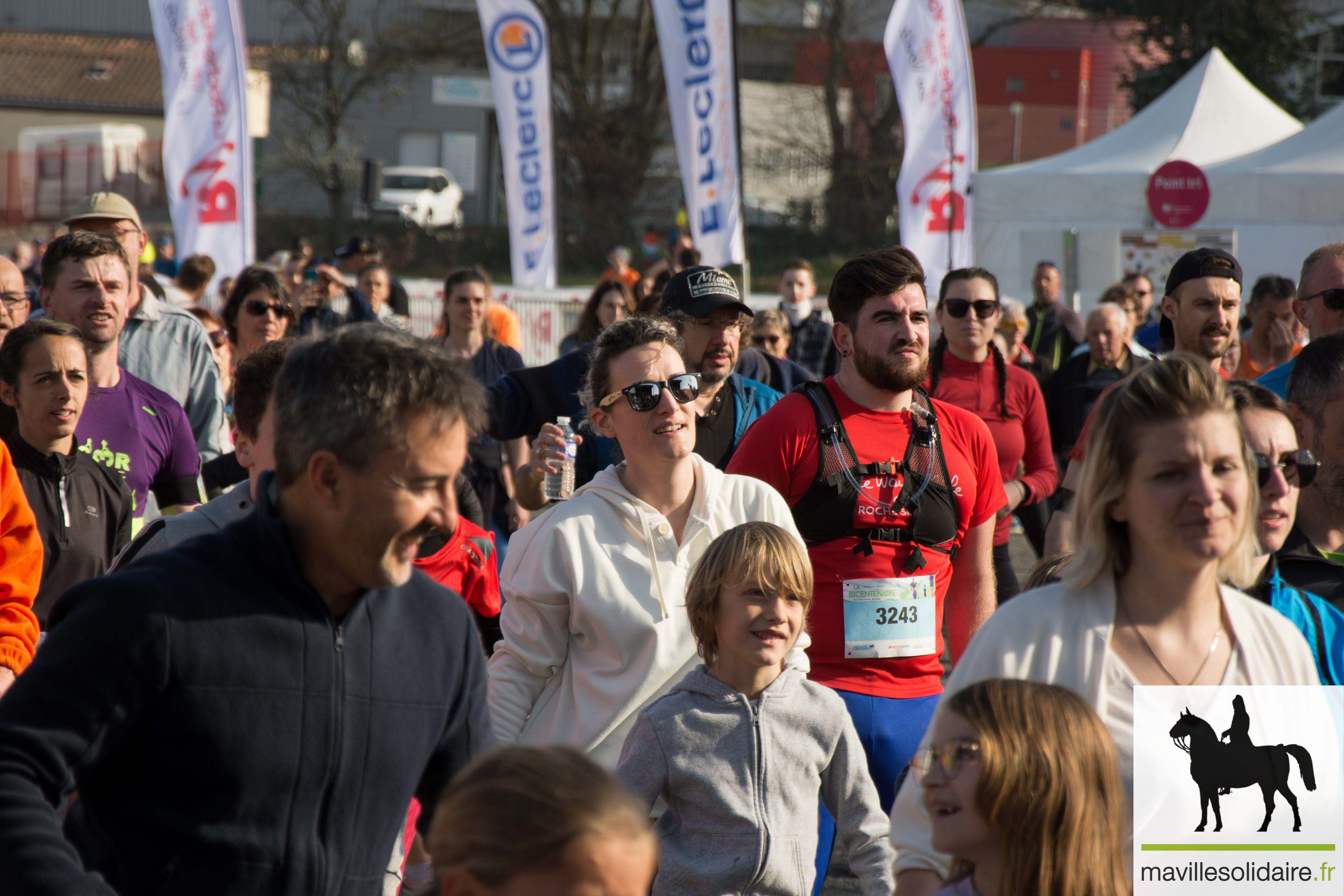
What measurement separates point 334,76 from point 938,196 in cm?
2988

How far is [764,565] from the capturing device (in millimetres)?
3256

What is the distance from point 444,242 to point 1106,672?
115 ft

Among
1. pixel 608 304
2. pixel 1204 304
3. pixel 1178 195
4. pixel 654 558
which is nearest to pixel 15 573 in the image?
pixel 654 558

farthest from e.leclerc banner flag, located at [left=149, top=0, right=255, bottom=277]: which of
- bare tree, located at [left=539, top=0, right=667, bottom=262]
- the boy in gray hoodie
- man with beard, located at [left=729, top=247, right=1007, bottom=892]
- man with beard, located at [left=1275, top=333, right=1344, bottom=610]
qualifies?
bare tree, located at [left=539, top=0, right=667, bottom=262]

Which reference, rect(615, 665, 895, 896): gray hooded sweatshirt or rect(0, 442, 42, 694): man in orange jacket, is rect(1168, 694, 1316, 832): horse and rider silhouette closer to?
rect(615, 665, 895, 896): gray hooded sweatshirt

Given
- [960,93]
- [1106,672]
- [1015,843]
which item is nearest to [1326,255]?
[1106,672]

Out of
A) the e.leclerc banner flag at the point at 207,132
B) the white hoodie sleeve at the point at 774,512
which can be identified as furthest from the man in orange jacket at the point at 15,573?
the e.leclerc banner flag at the point at 207,132

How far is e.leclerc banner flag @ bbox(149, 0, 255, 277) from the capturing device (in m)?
12.5

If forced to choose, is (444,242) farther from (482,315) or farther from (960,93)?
(482,315)

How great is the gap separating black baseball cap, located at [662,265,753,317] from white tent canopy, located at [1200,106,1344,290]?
41.0 feet

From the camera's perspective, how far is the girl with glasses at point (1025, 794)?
6.99ft

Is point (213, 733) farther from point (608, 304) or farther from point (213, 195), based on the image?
point (213, 195)

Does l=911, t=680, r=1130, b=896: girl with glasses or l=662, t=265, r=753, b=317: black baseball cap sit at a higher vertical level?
l=662, t=265, r=753, b=317: black baseball cap

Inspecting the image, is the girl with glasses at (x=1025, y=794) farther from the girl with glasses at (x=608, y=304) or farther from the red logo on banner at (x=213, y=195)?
the red logo on banner at (x=213, y=195)
